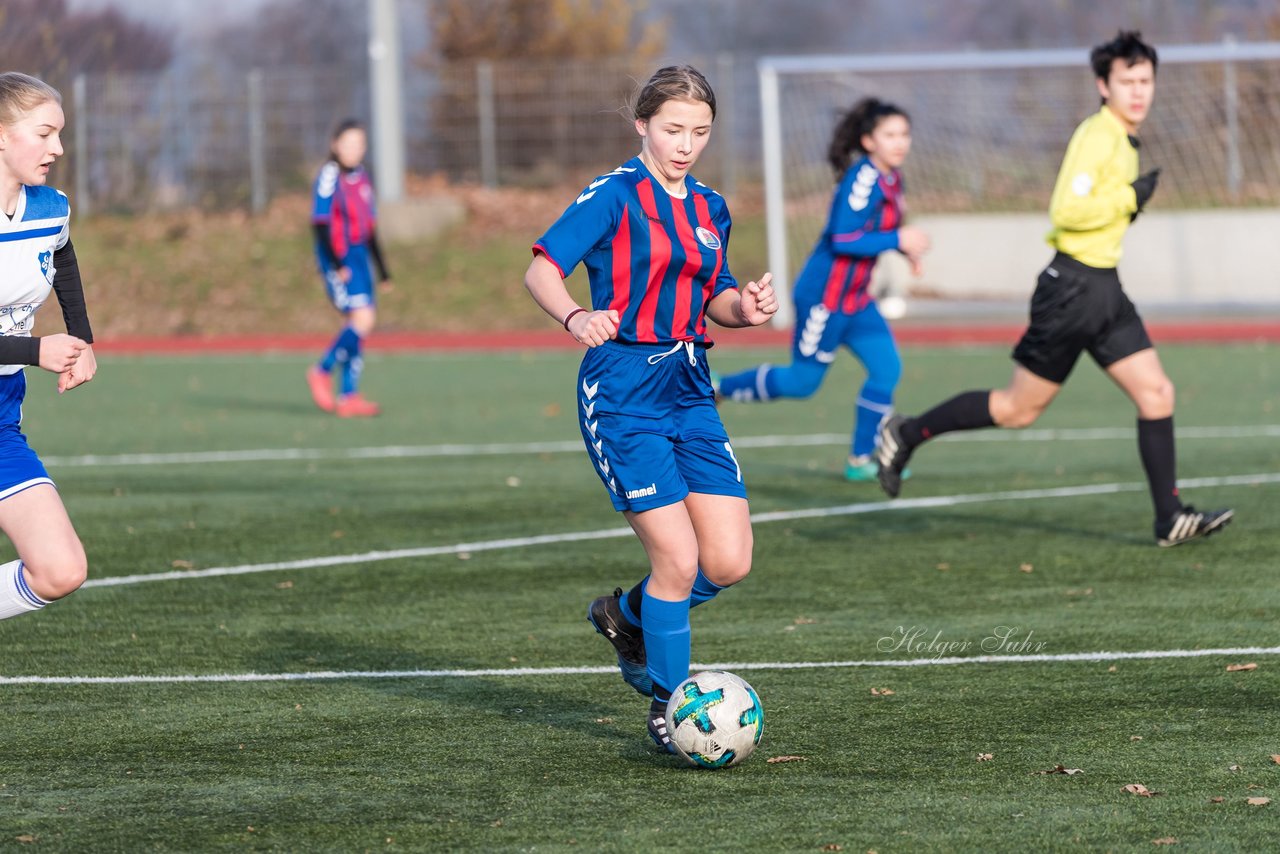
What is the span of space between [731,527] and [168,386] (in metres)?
14.0

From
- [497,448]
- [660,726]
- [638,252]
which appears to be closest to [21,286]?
[638,252]

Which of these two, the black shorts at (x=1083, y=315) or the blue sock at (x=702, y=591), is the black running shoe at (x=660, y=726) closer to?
the blue sock at (x=702, y=591)

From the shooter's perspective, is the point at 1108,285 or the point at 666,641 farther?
the point at 1108,285

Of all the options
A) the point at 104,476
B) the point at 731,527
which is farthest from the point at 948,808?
the point at 104,476

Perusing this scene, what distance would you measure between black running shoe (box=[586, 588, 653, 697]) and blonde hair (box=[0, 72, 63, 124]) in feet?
6.93

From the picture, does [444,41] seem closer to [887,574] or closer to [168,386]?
[168,386]

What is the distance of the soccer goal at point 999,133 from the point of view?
75.9 ft

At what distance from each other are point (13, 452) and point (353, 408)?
31.7ft

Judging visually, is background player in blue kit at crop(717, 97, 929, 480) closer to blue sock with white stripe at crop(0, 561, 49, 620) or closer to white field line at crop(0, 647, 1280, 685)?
white field line at crop(0, 647, 1280, 685)

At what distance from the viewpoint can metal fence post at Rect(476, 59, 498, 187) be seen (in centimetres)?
3080

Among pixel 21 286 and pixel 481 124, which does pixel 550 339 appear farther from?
pixel 21 286

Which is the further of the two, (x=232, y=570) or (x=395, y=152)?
(x=395, y=152)

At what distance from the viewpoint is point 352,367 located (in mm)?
14836

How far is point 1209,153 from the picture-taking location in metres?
24.8
